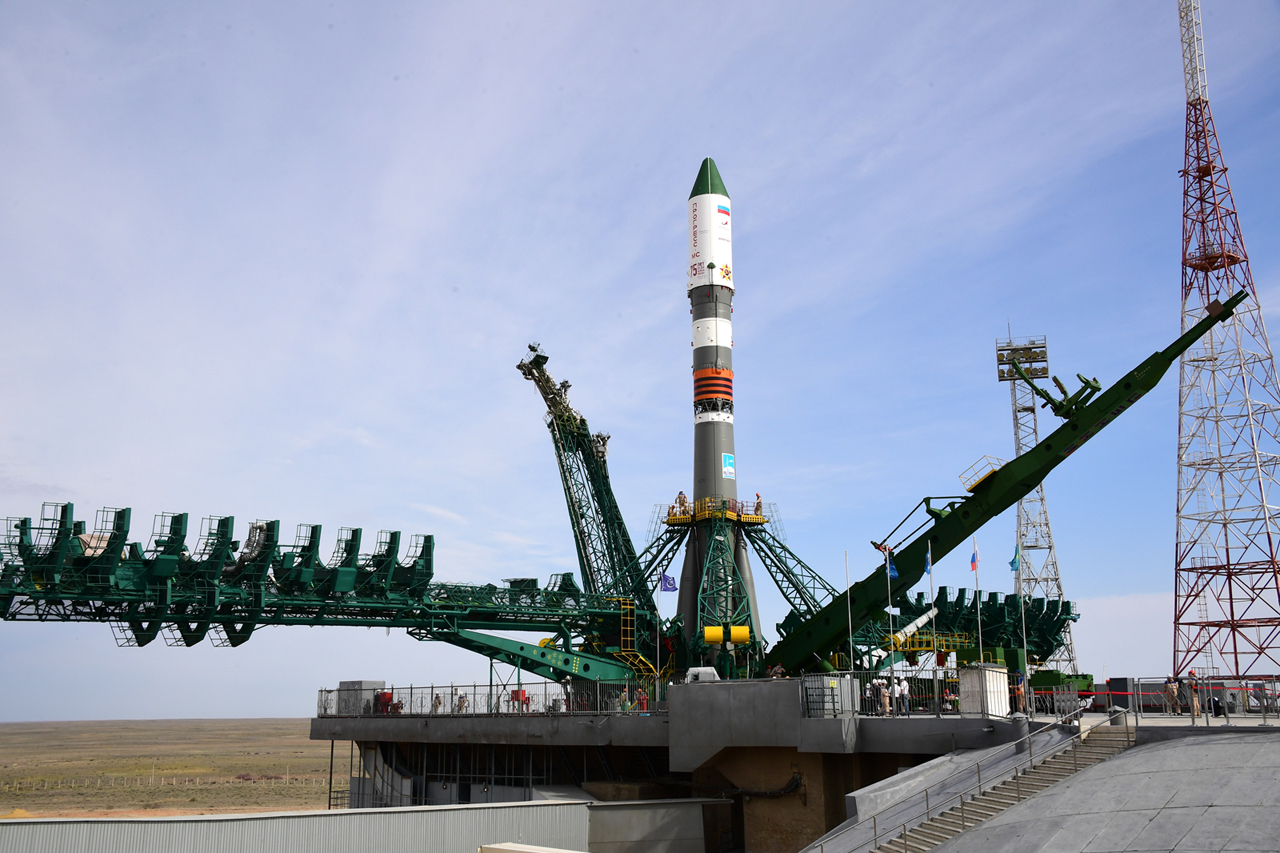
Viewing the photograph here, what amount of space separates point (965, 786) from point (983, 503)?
17.2m

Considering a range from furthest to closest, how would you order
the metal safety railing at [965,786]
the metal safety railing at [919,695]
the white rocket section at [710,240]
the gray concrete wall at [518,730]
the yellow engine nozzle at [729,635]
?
the white rocket section at [710,240] < the yellow engine nozzle at [729,635] < the gray concrete wall at [518,730] < the metal safety railing at [919,695] < the metal safety railing at [965,786]

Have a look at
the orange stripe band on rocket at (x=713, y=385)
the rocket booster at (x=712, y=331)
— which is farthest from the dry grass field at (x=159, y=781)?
the orange stripe band on rocket at (x=713, y=385)

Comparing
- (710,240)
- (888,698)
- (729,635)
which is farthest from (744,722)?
(710,240)

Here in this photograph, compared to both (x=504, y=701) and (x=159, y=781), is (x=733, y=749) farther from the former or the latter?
(x=159, y=781)

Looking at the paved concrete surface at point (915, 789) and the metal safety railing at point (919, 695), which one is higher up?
the metal safety railing at point (919, 695)

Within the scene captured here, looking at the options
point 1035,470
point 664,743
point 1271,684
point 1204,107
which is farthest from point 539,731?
point 1204,107

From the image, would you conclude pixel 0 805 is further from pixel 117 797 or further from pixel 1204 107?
pixel 1204 107

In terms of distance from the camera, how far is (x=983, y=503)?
37.0 metres

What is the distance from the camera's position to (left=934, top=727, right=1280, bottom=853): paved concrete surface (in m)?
15.7

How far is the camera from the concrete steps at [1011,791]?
19219 mm

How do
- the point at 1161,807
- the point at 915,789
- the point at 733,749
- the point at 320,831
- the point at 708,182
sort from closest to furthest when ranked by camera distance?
the point at 1161,807 < the point at 915,789 < the point at 320,831 < the point at 733,749 < the point at 708,182

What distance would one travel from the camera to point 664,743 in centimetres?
3150

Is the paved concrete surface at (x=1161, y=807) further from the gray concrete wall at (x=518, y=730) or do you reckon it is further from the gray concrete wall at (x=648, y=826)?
the gray concrete wall at (x=518, y=730)

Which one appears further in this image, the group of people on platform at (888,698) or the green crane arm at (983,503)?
the green crane arm at (983,503)
